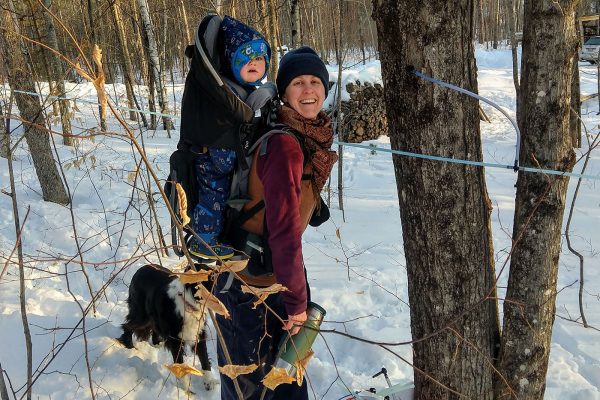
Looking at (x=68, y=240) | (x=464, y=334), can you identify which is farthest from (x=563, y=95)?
(x=68, y=240)

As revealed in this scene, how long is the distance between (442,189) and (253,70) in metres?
0.85

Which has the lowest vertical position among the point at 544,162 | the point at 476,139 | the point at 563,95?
the point at 544,162

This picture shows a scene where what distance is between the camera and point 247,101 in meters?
1.72

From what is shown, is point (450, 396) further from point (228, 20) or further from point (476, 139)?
point (228, 20)

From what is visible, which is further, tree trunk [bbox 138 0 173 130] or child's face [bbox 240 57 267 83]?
tree trunk [bbox 138 0 173 130]

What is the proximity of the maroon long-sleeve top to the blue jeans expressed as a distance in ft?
0.94

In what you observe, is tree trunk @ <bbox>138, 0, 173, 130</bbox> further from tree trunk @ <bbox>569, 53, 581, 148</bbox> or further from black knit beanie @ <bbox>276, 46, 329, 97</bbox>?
black knit beanie @ <bbox>276, 46, 329, 97</bbox>

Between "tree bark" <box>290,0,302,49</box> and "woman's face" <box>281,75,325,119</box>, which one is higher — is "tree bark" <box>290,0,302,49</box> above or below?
above

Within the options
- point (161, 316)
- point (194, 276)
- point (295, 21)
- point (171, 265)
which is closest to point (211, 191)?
point (194, 276)

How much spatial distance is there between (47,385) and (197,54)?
212 cm

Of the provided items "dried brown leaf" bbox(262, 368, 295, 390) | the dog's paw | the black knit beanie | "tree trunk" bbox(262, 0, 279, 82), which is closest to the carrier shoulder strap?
the black knit beanie

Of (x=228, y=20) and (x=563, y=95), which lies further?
(x=228, y=20)

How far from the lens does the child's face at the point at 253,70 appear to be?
1.74 metres

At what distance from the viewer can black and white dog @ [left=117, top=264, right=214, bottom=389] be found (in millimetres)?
2725
